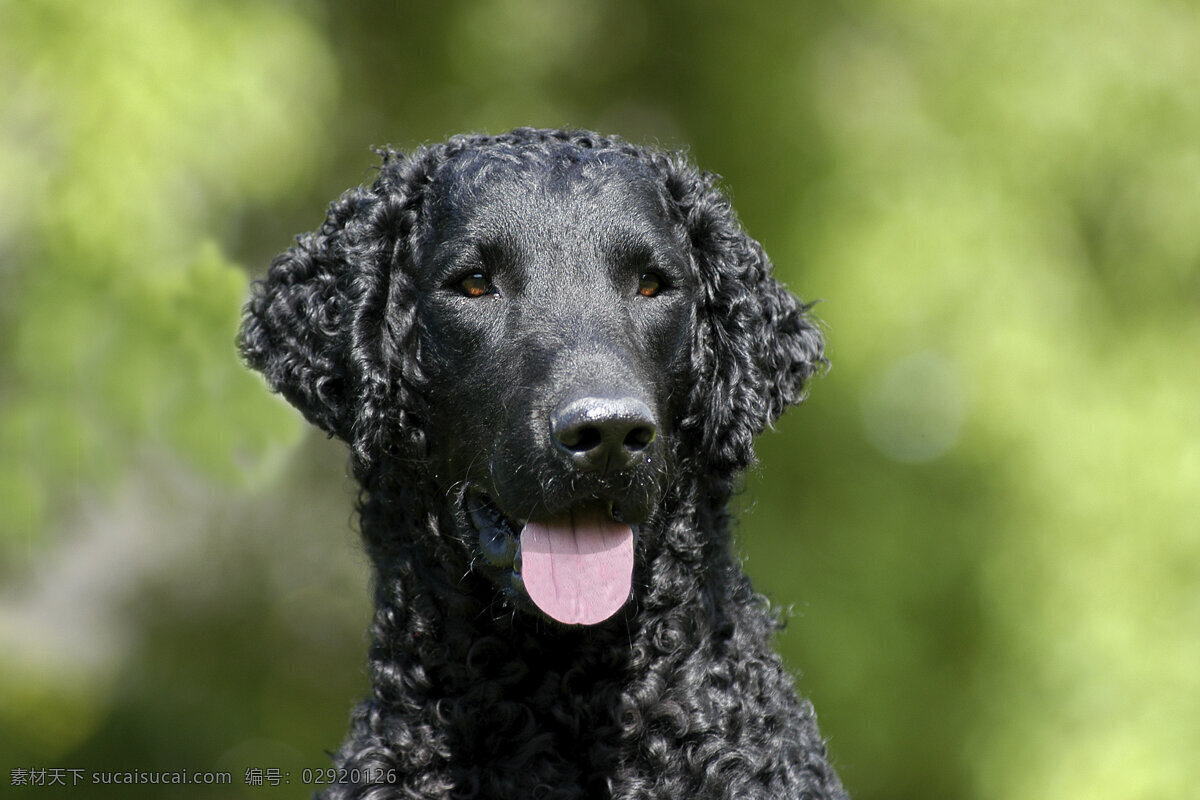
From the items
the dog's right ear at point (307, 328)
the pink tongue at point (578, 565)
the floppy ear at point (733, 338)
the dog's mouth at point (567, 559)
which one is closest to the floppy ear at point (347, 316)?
the dog's right ear at point (307, 328)

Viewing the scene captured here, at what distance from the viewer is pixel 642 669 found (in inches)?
119

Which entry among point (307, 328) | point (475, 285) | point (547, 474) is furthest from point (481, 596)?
point (307, 328)

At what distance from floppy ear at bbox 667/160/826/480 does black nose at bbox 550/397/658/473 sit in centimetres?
53

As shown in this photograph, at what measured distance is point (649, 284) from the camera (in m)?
3.16

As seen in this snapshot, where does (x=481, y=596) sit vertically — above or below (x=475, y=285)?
below

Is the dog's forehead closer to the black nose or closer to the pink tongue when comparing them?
the black nose

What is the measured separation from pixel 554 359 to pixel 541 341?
86mm

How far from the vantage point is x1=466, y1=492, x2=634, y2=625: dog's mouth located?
2715 mm

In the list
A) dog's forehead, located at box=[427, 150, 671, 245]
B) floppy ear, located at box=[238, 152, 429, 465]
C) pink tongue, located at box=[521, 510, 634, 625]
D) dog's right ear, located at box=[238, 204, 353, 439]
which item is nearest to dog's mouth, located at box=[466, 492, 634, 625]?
pink tongue, located at box=[521, 510, 634, 625]

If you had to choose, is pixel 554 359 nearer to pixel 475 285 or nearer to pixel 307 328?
pixel 475 285

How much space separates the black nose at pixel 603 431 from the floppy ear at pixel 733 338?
53cm

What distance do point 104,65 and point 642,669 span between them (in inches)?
153

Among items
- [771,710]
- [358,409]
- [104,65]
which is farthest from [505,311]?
[104,65]

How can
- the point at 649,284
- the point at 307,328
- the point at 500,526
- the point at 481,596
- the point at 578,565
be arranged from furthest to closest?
the point at 307,328
the point at 649,284
the point at 481,596
the point at 500,526
the point at 578,565
